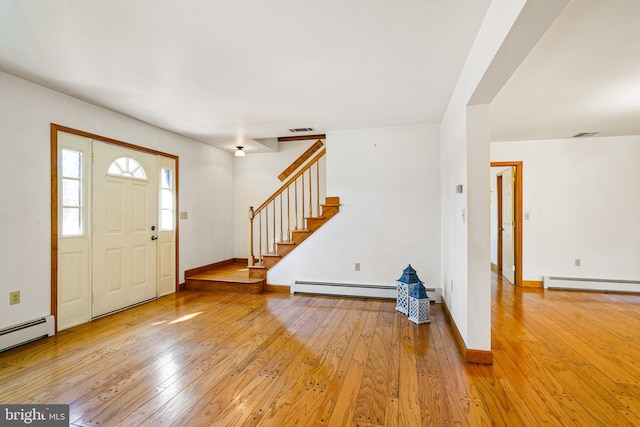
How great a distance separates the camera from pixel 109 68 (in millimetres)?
2566

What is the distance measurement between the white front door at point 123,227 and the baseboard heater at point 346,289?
219 cm

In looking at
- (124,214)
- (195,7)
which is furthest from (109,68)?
(124,214)

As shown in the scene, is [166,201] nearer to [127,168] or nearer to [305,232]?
[127,168]

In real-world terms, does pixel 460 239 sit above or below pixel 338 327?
above

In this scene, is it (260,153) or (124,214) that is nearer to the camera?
(124,214)

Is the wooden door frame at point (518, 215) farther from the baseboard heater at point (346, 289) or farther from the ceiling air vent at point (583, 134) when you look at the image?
the baseboard heater at point (346, 289)

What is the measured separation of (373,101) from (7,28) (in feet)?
10.1

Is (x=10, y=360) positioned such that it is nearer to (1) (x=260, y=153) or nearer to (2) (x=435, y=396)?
(2) (x=435, y=396)

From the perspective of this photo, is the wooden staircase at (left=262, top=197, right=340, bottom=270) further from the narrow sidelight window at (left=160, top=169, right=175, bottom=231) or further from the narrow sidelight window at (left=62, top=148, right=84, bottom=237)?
the narrow sidelight window at (left=62, top=148, right=84, bottom=237)

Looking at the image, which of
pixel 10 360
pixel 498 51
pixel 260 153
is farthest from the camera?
pixel 260 153

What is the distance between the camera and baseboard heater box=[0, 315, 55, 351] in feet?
8.76

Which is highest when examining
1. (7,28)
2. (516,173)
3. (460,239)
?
(7,28)

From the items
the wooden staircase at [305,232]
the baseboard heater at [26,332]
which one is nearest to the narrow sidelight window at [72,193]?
the baseboard heater at [26,332]

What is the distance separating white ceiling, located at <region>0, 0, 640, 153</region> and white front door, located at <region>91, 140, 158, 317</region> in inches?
27.1
